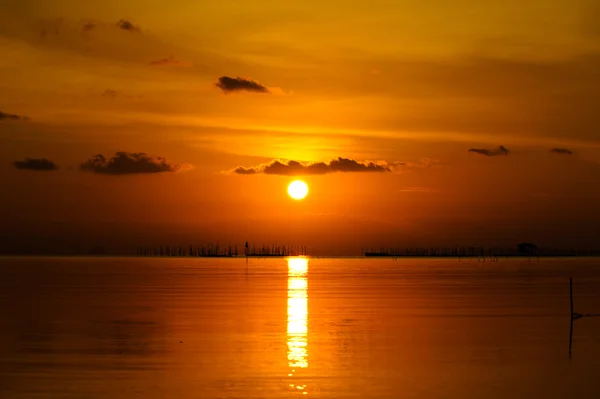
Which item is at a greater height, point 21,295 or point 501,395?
point 21,295

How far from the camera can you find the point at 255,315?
6138 cm

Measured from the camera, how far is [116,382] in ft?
106

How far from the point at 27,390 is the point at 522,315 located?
42.0 m

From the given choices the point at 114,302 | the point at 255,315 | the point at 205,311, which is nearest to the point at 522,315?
the point at 255,315

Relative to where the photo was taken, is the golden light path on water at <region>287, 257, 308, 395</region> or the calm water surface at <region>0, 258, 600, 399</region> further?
the golden light path on water at <region>287, 257, 308, 395</region>

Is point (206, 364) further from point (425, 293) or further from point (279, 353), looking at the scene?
point (425, 293)

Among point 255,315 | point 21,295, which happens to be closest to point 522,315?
point 255,315

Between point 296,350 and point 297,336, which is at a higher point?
point 297,336

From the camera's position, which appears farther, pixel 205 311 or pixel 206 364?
pixel 205 311

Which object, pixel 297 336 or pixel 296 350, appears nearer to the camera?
pixel 296 350

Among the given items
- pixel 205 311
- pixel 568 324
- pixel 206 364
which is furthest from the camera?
pixel 205 311

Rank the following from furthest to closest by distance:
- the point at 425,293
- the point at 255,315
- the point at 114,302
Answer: the point at 425,293
the point at 114,302
the point at 255,315

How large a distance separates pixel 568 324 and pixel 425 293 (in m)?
38.1

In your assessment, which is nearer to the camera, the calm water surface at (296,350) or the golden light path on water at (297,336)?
the calm water surface at (296,350)
